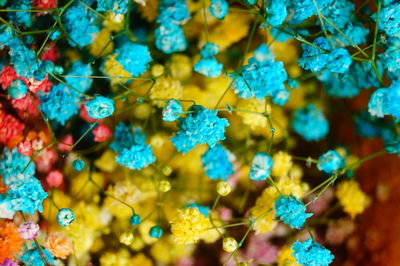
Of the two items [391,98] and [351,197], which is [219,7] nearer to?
[391,98]

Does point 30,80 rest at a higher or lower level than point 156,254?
higher

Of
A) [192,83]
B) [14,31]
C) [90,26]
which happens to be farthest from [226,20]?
[14,31]

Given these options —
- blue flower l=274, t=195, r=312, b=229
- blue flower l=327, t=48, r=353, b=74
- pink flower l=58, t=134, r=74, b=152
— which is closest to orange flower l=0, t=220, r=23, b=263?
pink flower l=58, t=134, r=74, b=152

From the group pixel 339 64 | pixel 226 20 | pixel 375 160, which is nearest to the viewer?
pixel 339 64

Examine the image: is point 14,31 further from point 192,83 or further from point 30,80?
point 192,83

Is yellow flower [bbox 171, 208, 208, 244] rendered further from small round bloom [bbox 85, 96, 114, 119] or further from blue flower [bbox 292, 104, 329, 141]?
blue flower [bbox 292, 104, 329, 141]

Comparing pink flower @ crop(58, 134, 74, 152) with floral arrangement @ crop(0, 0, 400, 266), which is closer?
floral arrangement @ crop(0, 0, 400, 266)

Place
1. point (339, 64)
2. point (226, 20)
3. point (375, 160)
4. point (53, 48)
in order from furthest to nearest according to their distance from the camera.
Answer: point (375, 160)
point (226, 20)
point (53, 48)
point (339, 64)
